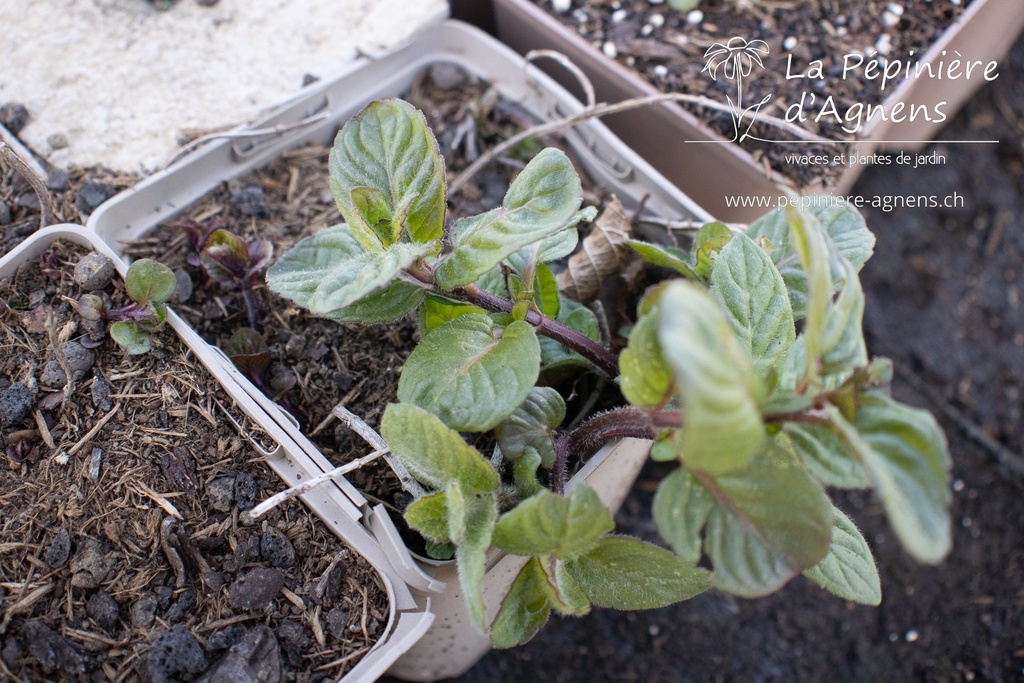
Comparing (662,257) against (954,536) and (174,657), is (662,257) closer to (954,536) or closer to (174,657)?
(174,657)

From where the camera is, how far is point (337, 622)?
884 mm

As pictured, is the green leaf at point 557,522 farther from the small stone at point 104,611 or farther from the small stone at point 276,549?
the small stone at point 104,611

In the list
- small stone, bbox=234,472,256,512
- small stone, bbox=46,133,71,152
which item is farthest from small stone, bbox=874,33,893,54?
small stone, bbox=46,133,71,152

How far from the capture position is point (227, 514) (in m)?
0.91

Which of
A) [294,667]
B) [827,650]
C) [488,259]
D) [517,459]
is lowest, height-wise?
[827,650]

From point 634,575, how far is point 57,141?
1.11 metres

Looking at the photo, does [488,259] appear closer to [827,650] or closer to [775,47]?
[775,47]

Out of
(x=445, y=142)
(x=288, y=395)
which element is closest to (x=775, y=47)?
(x=445, y=142)

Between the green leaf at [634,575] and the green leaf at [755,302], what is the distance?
22cm

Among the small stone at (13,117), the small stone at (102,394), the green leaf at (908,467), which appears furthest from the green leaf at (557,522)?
the small stone at (13,117)

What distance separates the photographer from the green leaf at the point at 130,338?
3.05ft

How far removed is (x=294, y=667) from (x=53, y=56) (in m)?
1.11

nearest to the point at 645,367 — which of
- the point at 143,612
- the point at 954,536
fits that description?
the point at 143,612

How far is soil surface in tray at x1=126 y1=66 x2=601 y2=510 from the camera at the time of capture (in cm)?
102
